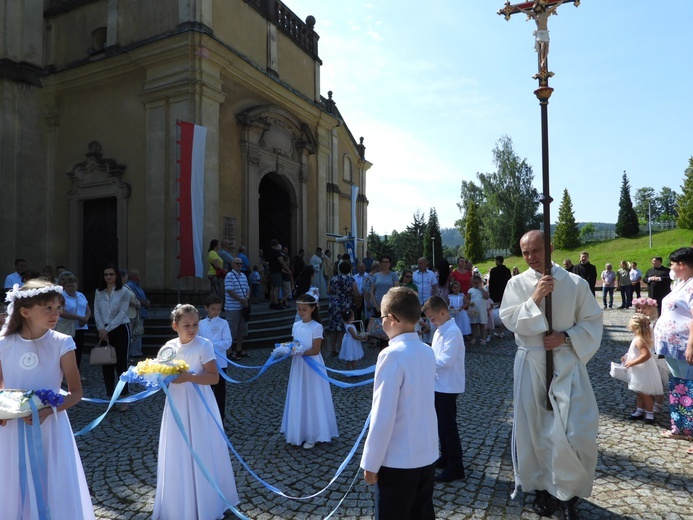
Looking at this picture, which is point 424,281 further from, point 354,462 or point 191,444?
point 191,444

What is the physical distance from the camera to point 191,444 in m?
3.40

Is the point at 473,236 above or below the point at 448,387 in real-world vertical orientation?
above

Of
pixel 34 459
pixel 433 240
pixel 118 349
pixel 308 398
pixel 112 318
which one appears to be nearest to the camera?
pixel 34 459

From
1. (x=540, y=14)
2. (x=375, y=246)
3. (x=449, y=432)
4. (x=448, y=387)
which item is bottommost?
(x=449, y=432)

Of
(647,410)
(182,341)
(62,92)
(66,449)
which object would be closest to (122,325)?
(182,341)

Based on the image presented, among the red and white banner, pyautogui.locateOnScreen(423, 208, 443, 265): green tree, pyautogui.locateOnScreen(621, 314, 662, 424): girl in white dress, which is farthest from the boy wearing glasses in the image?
pyautogui.locateOnScreen(423, 208, 443, 265): green tree

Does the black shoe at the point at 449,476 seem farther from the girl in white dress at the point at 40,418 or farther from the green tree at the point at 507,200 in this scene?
the green tree at the point at 507,200

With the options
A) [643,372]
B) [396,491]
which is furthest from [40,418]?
[643,372]

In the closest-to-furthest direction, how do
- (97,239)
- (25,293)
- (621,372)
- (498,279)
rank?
1. (25,293)
2. (621,372)
3. (498,279)
4. (97,239)

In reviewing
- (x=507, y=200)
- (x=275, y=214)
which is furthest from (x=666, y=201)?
(x=275, y=214)

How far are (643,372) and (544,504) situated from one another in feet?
9.40

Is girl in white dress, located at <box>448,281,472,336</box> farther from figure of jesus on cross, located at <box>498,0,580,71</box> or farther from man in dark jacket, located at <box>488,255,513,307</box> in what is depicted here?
figure of jesus on cross, located at <box>498,0,580,71</box>

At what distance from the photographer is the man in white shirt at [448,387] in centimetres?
393

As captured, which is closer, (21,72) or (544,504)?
(544,504)
